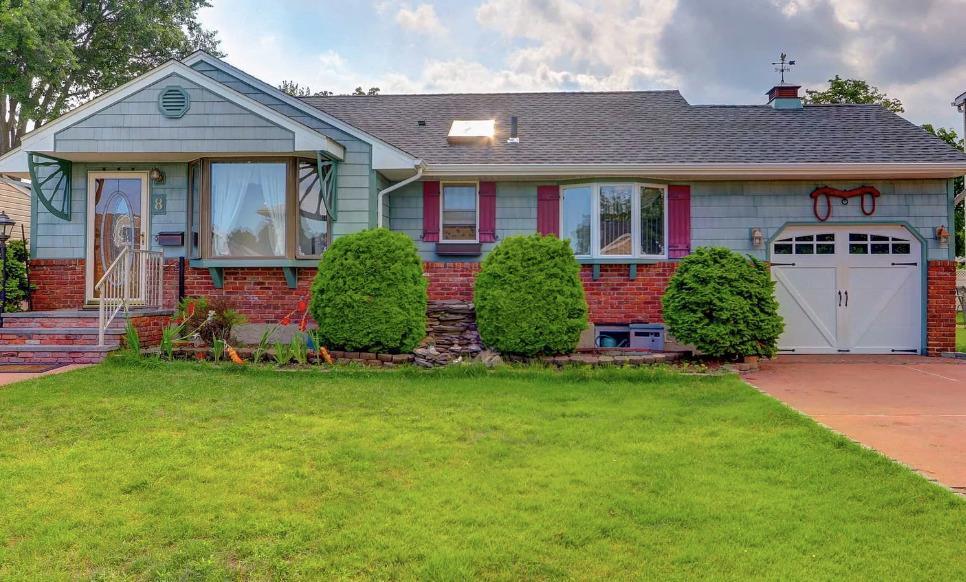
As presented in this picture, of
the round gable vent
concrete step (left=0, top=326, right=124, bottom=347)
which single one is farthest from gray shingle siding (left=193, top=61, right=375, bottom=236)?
concrete step (left=0, top=326, right=124, bottom=347)

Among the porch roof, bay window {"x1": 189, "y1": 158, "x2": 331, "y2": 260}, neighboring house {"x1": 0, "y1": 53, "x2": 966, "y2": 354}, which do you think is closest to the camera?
the porch roof

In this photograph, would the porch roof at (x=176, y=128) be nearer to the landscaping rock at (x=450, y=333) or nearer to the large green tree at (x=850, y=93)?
the landscaping rock at (x=450, y=333)

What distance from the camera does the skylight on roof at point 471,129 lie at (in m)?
10.6

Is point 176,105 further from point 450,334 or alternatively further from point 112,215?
point 450,334

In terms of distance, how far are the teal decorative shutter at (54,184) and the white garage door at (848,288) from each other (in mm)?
11227

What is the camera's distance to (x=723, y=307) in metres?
7.78

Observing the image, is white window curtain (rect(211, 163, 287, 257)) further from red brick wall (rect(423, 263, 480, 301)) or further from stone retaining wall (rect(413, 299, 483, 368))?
stone retaining wall (rect(413, 299, 483, 368))

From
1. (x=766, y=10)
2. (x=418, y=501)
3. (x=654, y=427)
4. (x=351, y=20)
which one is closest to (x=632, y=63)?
(x=766, y=10)

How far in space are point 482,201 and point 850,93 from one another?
22037mm

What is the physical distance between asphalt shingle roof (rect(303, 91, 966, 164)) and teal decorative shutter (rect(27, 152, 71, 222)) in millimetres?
4125

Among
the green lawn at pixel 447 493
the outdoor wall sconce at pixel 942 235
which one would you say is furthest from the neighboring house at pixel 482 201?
the green lawn at pixel 447 493

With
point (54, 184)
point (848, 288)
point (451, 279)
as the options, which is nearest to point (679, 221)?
point (848, 288)

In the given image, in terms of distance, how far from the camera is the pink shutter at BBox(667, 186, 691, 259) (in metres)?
9.75

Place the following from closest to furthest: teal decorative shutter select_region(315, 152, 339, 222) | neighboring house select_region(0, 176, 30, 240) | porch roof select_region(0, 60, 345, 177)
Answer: porch roof select_region(0, 60, 345, 177)
teal decorative shutter select_region(315, 152, 339, 222)
neighboring house select_region(0, 176, 30, 240)
